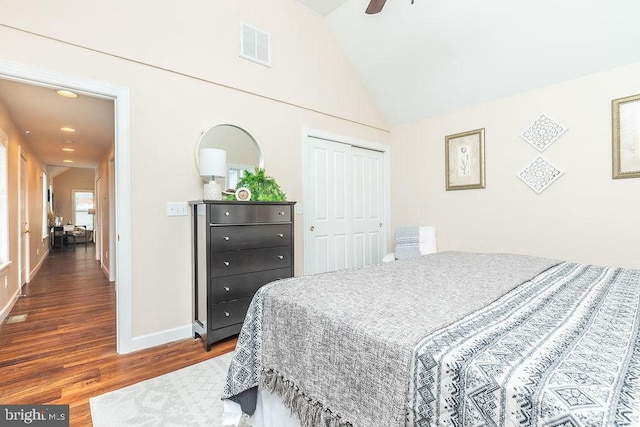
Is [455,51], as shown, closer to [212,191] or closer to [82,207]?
[212,191]

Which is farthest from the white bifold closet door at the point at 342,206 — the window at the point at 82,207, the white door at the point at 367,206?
the window at the point at 82,207

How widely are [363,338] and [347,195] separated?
127 inches

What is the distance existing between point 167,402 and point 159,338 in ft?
2.97

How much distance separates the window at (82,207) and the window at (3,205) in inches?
364

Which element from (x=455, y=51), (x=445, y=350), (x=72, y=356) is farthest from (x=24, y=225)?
(x=455, y=51)

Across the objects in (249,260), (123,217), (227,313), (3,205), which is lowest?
(227,313)

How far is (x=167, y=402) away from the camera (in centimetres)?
174

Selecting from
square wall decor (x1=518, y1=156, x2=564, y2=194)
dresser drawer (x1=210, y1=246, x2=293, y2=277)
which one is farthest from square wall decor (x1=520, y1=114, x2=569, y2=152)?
dresser drawer (x1=210, y1=246, x2=293, y2=277)

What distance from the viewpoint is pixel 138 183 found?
8.02ft

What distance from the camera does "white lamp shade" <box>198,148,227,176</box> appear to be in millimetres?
2633

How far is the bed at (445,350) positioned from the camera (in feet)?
2.04

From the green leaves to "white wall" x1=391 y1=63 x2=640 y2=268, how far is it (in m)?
2.25

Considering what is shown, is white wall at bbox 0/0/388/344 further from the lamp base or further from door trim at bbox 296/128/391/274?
the lamp base

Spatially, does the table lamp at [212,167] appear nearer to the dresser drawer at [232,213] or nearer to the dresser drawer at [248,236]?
the dresser drawer at [232,213]
